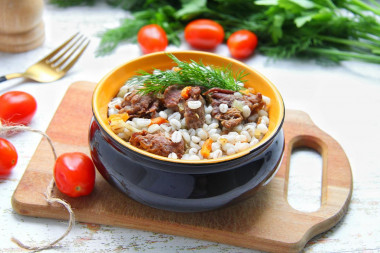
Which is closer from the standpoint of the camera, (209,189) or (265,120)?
(209,189)

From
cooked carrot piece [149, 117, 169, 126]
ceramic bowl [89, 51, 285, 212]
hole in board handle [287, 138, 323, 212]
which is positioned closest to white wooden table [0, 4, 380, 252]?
hole in board handle [287, 138, 323, 212]

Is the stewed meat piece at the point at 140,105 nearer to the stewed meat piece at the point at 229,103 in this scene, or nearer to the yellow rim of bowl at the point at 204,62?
the yellow rim of bowl at the point at 204,62

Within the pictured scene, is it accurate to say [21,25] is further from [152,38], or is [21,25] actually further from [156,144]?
[156,144]

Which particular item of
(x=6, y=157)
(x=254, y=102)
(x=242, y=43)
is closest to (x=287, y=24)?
(x=242, y=43)

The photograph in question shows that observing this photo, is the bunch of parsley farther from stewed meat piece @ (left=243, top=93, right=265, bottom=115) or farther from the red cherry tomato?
stewed meat piece @ (left=243, top=93, right=265, bottom=115)

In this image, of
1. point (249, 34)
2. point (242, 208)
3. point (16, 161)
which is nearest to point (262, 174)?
point (242, 208)

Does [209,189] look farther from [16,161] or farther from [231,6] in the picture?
[231,6]

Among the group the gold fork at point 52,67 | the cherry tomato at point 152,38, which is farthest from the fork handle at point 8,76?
the cherry tomato at point 152,38
